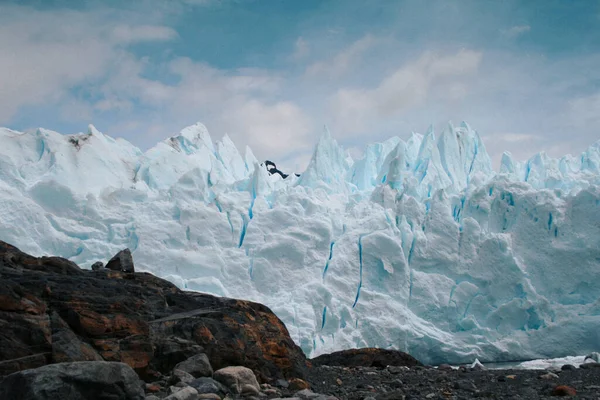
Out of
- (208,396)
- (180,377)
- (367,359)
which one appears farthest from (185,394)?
(367,359)

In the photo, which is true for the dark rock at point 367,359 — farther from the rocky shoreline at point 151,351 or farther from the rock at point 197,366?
the rock at point 197,366

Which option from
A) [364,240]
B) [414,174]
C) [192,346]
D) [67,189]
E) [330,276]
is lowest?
[192,346]

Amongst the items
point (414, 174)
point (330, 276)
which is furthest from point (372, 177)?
point (330, 276)

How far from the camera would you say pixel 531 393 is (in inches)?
221

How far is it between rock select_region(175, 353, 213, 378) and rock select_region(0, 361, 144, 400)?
104 centimetres

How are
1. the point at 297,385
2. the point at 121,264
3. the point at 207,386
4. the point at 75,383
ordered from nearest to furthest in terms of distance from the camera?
the point at 75,383, the point at 207,386, the point at 297,385, the point at 121,264

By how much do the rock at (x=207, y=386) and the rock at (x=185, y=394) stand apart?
0.64 feet

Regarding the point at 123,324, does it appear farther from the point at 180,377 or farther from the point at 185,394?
the point at 185,394

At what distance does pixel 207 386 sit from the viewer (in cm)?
425

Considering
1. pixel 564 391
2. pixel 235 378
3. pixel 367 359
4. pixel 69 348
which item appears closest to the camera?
pixel 69 348

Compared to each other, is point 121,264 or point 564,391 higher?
point 121,264

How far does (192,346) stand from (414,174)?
1988cm

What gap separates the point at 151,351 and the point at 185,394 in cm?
88

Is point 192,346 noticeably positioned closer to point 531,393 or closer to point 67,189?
point 531,393
